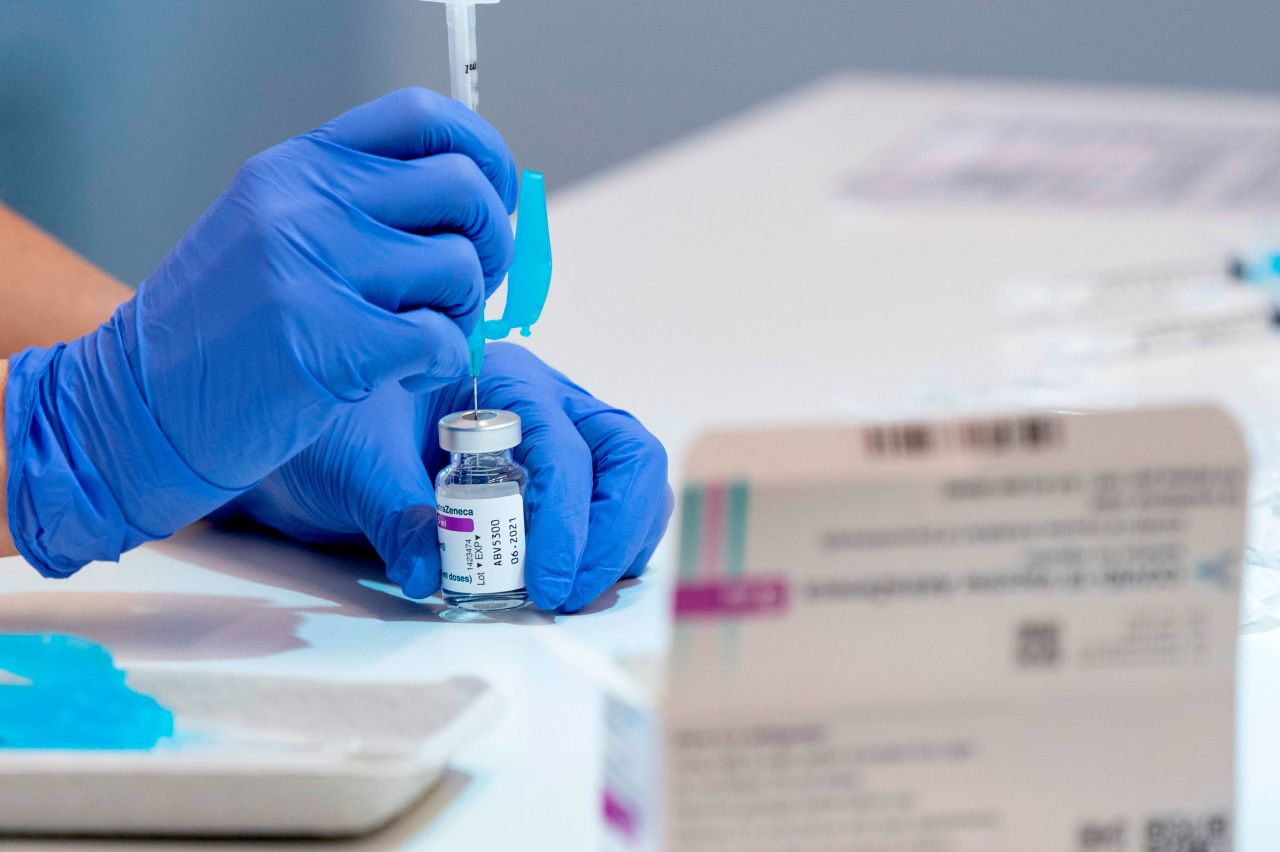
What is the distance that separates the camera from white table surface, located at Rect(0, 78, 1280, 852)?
0.84 m

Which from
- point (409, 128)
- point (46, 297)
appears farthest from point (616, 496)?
point (46, 297)

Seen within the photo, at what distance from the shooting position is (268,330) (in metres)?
0.96

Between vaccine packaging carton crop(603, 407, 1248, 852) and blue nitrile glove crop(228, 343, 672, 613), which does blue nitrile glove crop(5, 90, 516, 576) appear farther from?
vaccine packaging carton crop(603, 407, 1248, 852)

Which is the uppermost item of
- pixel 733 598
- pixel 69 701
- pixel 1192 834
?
pixel 733 598

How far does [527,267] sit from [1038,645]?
755 millimetres

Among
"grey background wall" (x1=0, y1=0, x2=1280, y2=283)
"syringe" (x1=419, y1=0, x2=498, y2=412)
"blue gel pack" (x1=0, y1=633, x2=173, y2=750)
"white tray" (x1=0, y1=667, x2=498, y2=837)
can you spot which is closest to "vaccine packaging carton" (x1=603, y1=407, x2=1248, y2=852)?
"white tray" (x1=0, y1=667, x2=498, y2=837)

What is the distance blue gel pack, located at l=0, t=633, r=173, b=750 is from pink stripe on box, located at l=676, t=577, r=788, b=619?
0.49m

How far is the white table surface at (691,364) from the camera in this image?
84 centimetres

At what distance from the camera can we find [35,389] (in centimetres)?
110

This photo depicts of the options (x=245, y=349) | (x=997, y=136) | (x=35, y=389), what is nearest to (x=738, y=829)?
(x=245, y=349)

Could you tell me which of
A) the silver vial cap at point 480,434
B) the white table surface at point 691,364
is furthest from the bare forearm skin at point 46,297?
the silver vial cap at point 480,434

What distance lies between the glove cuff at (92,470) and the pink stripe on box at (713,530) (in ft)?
2.33

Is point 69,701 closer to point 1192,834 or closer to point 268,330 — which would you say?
point 268,330

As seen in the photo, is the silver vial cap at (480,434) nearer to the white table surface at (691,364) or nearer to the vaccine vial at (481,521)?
the vaccine vial at (481,521)
